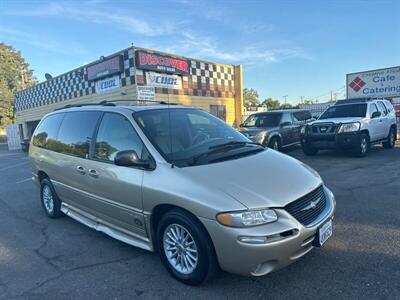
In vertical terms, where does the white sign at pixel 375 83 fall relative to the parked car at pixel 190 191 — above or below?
above

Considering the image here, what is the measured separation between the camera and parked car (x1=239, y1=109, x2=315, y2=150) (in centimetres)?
1117

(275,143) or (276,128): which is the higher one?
(276,128)

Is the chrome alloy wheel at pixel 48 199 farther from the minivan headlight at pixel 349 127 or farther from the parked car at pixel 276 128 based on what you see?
the minivan headlight at pixel 349 127

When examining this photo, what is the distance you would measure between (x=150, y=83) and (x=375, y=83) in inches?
589

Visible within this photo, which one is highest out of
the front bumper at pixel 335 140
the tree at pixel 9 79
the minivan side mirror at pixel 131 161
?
the tree at pixel 9 79

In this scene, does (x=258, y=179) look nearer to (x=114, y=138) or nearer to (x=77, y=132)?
(x=114, y=138)

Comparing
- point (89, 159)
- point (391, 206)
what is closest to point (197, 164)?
point (89, 159)

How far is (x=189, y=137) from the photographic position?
3.87 m

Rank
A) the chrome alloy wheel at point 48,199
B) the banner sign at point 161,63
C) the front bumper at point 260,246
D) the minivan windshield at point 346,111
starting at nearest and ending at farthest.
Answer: the front bumper at point 260,246 < the chrome alloy wheel at point 48,199 < the minivan windshield at point 346,111 < the banner sign at point 161,63

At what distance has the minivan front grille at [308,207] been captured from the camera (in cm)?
291

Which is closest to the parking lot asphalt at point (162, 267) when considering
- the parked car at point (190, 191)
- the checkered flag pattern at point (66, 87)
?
the parked car at point (190, 191)

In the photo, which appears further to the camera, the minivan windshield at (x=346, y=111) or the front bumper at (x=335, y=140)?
the minivan windshield at (x=346, y=111)

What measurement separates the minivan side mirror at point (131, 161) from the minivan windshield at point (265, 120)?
30.3ft

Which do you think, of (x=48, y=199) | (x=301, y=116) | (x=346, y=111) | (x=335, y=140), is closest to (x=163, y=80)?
(x=301, y=116)
